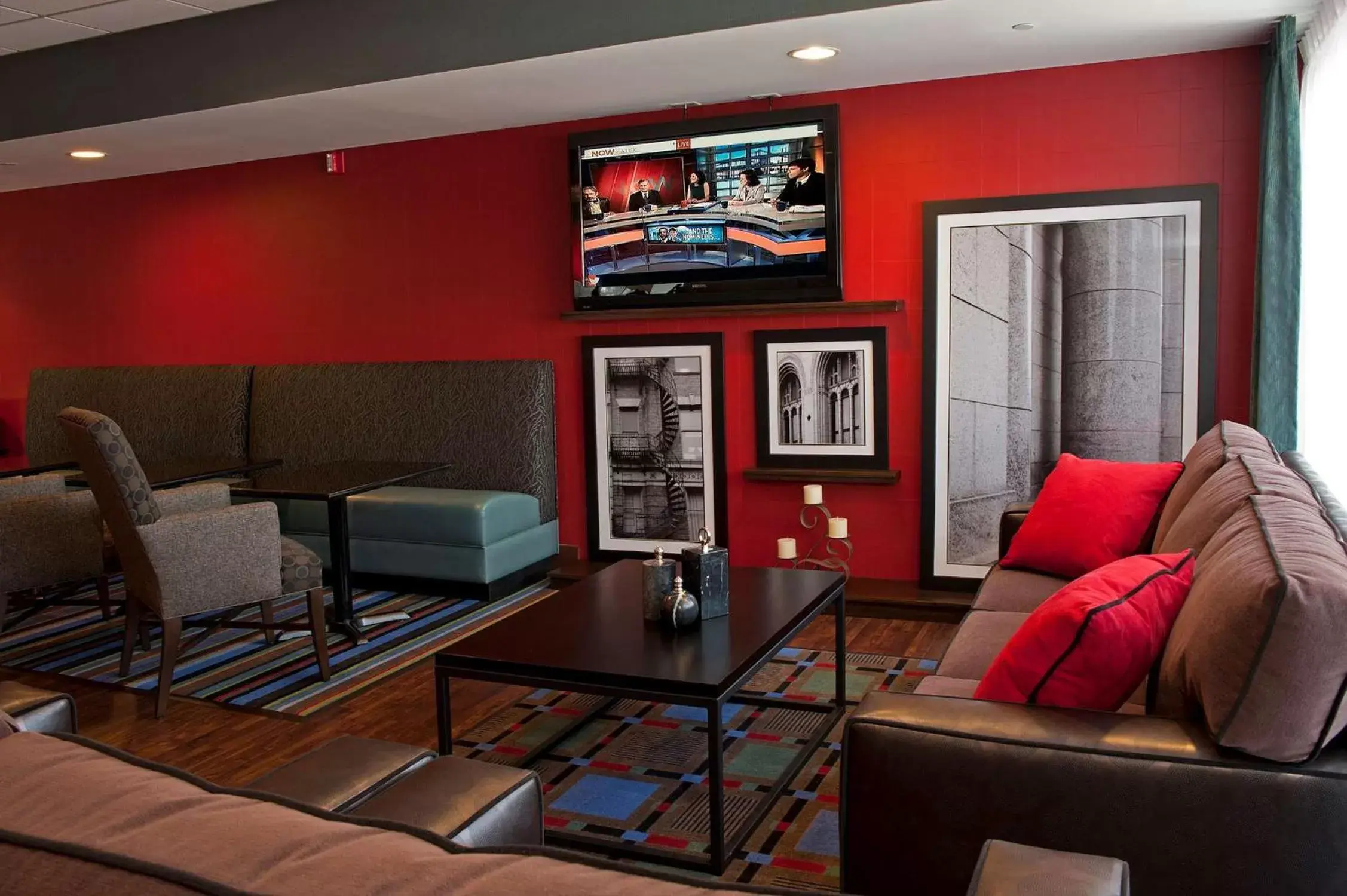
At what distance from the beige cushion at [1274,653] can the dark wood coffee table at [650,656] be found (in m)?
1.11

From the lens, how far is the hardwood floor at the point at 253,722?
11.1 ft

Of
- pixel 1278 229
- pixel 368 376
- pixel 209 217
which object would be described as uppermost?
pixel 209 217

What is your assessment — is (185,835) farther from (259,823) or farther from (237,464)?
(237,464)

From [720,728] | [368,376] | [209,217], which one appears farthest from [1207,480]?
[209,217]

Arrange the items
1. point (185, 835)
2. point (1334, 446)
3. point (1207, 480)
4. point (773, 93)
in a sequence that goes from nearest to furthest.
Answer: point (185, 835), point (1207, 480), point (1334, 446), point (773, 93)

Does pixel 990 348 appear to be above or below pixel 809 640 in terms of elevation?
above

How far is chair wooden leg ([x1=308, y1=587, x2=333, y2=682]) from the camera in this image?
4.02 m

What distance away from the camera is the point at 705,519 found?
17.6 feet

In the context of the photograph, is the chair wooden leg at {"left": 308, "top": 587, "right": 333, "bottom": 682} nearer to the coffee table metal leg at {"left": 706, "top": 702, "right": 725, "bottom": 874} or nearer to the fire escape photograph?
the fire escape photograph

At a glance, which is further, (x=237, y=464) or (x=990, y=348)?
(x=237, y=464)

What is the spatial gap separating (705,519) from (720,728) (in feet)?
9.39

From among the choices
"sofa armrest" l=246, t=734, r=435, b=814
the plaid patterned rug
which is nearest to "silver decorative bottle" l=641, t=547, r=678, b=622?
the plaid patterned rug

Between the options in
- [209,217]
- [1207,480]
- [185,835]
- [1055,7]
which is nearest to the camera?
[185,835]

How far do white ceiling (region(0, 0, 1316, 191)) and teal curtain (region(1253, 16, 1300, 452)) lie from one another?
229 mm
